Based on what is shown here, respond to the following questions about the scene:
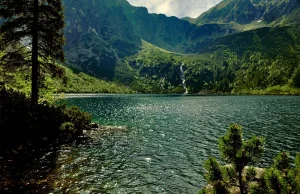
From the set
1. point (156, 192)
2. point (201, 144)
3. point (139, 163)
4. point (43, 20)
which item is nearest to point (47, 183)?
point (156, 192)

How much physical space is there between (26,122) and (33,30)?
40.3ft

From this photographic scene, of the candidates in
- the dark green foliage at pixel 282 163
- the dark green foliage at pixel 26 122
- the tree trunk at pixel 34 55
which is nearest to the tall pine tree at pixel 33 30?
the tree trunk at pixel 34 55

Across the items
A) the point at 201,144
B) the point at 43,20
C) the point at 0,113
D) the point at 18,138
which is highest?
the point at 43,20

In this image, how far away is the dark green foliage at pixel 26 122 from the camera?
26.5 m

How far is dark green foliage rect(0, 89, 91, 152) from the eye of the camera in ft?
87.0

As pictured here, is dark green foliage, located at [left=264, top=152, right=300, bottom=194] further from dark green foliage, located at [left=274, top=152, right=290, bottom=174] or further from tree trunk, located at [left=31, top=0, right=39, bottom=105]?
tree trunk, located at [left=31, top=0, right=39, bottom=105]

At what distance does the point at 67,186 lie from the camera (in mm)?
18969

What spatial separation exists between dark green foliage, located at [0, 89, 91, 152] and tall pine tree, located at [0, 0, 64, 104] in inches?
86.1

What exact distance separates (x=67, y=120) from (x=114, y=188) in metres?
19.8

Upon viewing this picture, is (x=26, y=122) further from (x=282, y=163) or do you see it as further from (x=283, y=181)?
(x=283, y=181)

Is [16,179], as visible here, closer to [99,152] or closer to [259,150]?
[99,152]

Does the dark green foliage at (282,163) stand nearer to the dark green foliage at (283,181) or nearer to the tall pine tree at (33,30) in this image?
the dark green foliage at (283,181)

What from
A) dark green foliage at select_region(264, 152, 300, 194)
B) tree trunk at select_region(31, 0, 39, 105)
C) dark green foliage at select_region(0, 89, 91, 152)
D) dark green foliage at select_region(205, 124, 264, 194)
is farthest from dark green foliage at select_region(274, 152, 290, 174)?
tree trunk at select_region(31, 0, 39, 105)

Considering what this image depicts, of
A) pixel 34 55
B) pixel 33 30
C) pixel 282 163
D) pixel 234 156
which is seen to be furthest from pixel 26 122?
pixel 282 163
